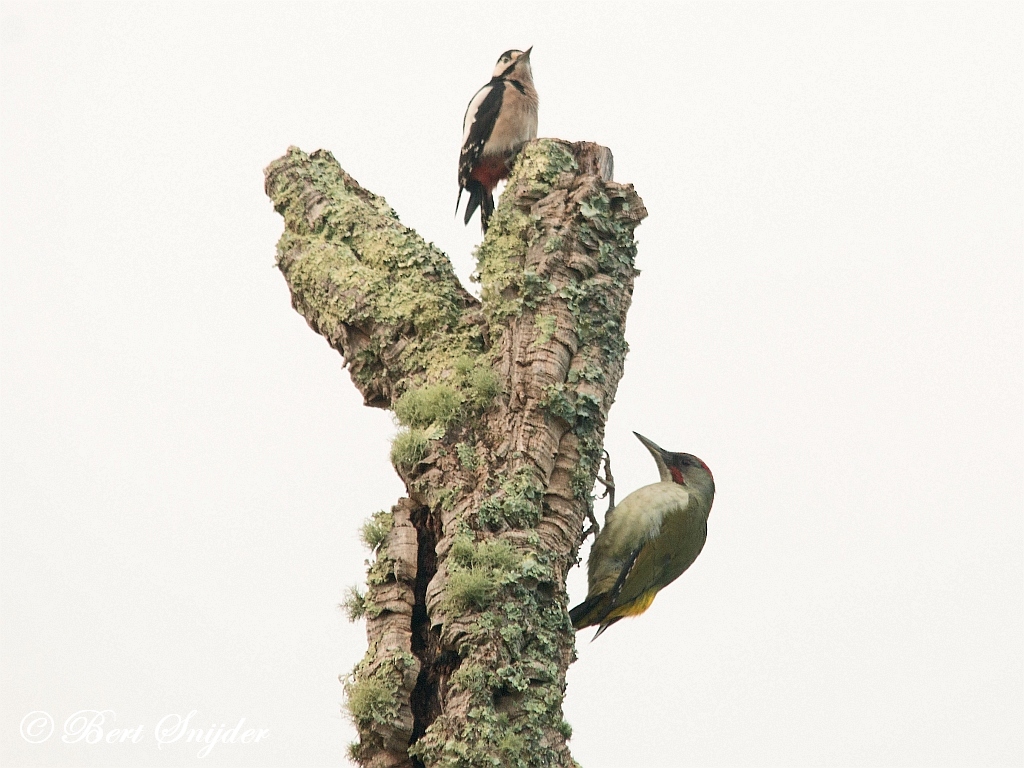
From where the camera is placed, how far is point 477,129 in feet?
18.9

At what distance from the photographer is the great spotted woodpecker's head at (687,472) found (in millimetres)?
5008

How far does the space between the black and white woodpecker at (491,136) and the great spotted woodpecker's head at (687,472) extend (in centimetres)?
154

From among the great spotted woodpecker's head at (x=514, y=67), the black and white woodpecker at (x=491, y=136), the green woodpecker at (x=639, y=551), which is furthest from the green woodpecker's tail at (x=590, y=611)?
the great spotted woodpecker's head at (x=514, y=67)

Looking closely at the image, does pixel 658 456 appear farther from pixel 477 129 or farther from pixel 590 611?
pixel 477 129

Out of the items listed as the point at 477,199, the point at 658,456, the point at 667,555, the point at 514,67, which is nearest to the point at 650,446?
the point at 658,456

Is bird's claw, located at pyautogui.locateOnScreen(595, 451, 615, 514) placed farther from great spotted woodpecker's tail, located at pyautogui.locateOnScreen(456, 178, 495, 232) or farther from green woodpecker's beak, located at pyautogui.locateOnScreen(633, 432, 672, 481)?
great spotted woodpecker's tail, located at pyautogui.locateOnScreen(456, 178, 495, 232)

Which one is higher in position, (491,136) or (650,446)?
(491,136)

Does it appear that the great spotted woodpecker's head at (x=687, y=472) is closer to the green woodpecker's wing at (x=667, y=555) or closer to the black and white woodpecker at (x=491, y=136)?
the green woodpecker's wing at (x=667, y=555)

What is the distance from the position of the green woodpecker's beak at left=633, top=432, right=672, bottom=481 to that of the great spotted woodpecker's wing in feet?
5.61

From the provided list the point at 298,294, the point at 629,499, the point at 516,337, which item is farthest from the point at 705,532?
the point at 298,294

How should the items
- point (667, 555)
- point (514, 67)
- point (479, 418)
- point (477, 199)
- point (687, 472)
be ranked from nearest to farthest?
point (479, 418) → point (667, 555) → point (687, 472) → point (477, 199) → point (514, 67)

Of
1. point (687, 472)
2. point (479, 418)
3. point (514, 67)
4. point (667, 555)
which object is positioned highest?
point (514, 67)

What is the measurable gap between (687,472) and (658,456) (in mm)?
207

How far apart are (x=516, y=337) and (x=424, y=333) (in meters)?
0.41
